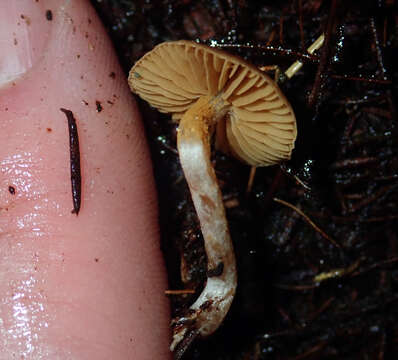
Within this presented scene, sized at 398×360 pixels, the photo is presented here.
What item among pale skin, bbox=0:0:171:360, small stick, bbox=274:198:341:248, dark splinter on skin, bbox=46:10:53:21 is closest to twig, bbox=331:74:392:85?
small stick, bbox=274:198:341:248

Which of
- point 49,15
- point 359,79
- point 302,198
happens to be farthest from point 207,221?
point 49,15

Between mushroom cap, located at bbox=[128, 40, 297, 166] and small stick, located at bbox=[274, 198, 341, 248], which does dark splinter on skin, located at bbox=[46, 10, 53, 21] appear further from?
small stick, located at bbox=[274, 198, 341, 248]

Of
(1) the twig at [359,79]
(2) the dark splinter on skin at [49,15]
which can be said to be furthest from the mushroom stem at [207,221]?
(2) the dark splinter on skin at [49,15]

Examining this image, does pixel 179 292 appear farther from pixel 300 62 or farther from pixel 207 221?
pixel 300 62

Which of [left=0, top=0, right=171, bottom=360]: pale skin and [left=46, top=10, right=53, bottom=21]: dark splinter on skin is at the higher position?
[left=46, top=10, right=53, bottom=21]: dark splinter on skin

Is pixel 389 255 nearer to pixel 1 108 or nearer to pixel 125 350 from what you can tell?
pixel 125 350
